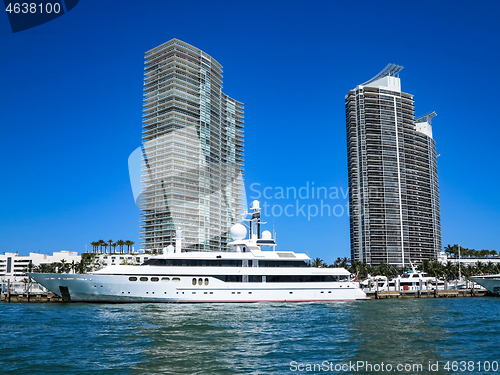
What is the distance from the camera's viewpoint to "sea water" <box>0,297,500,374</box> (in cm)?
1582

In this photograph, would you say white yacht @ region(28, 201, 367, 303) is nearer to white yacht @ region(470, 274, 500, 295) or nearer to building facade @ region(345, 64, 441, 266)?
white yacht @ region(470, 274, 500, 295)

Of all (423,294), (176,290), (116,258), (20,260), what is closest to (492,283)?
(423,294)

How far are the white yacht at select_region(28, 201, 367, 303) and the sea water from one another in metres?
11.5

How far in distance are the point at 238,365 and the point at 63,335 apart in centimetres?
1084

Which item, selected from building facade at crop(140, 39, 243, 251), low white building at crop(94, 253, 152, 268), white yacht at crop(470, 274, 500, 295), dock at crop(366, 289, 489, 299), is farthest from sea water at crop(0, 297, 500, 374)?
building facade at crop(140, 39, 243, 251)

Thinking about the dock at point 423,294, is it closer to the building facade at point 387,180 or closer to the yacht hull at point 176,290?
the yacht hull at point 176,290

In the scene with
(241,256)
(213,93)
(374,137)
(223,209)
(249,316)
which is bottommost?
(249,316)

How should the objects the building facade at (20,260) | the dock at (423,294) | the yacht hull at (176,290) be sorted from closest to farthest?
the yacht hull at (176,290) < the dock at (423,294) < the building facade at (20,260)

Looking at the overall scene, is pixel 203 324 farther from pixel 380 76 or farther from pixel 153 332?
pixel 380 76

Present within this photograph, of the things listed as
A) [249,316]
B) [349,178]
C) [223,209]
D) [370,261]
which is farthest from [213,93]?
[249,316]

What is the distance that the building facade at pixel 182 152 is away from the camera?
120m

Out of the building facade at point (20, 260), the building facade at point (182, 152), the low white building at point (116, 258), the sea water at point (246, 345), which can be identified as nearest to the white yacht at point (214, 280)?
the sea water at point (246, 345)

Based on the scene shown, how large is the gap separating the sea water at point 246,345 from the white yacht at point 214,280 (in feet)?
37.7

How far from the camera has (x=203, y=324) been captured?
26.2m
